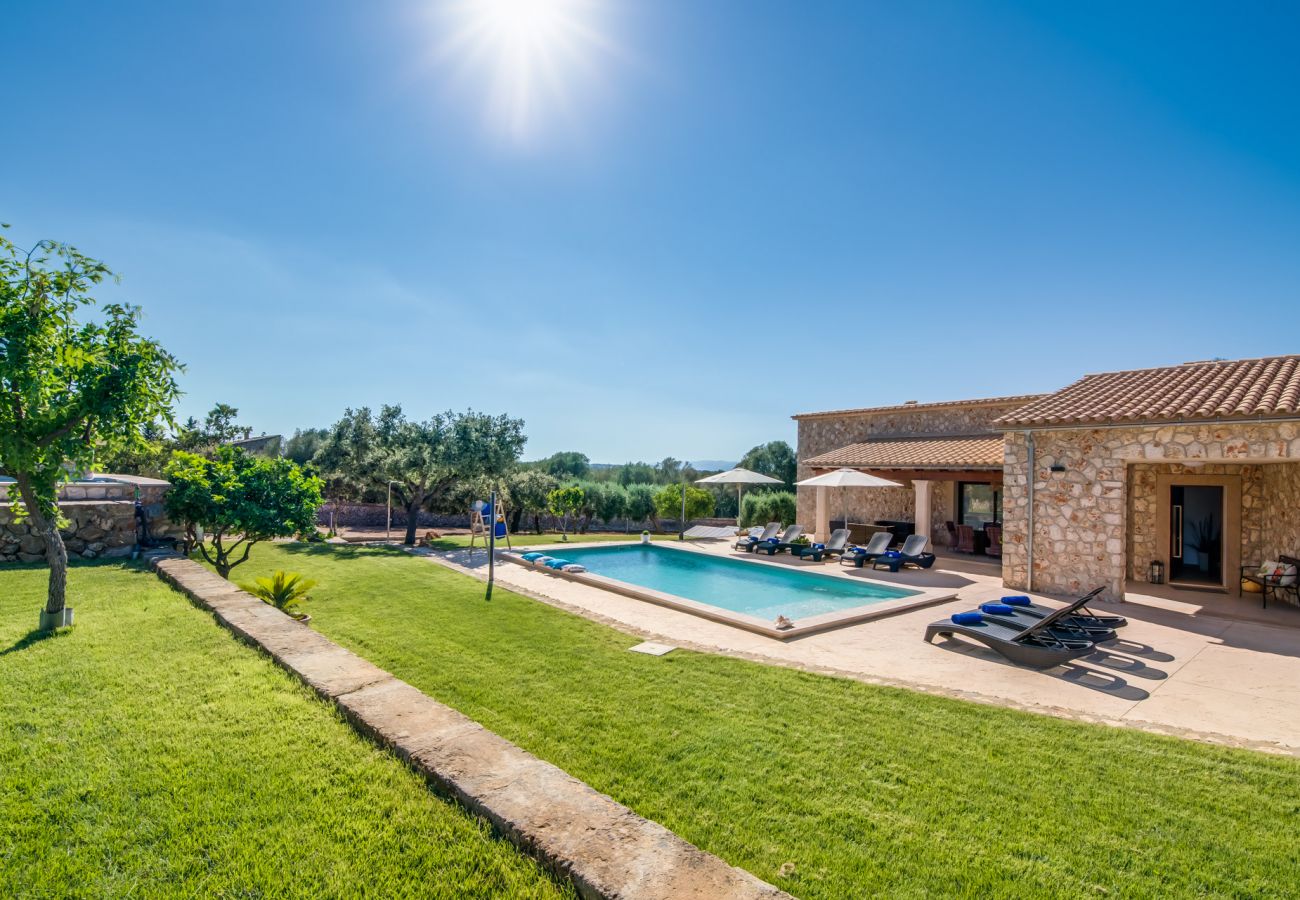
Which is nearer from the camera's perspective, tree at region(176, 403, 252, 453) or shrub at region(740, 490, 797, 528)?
shrub at region(740, 490, 797, 528)

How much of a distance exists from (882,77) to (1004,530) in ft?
32.4

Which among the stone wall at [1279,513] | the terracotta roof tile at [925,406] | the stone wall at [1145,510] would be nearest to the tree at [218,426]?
the terracotta roof tile at [925,406]

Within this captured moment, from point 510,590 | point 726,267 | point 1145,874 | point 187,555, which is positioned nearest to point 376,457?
point 187,555

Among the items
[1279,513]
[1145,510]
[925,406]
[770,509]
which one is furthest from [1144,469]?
[770,509]

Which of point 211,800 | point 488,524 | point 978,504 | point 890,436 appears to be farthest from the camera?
point 890,436

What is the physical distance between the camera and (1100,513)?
1094cm

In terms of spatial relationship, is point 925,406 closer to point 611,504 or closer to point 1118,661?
point 1118,661

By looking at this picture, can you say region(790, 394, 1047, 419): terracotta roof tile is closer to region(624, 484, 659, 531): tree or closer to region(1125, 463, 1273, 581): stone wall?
region(1125, 463, 1273, 581): stone wall

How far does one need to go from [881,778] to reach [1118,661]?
5542 millimetres

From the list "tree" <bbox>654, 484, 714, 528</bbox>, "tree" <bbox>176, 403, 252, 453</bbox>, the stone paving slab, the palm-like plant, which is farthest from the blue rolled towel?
"tree" <bbox>176, 403, 252, 453</bbox>

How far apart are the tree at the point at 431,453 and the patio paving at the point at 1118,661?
10188mm

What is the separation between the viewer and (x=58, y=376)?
6.37m

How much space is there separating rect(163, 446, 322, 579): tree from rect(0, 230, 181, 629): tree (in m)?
2.86

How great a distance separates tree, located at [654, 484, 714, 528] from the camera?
2638cm
